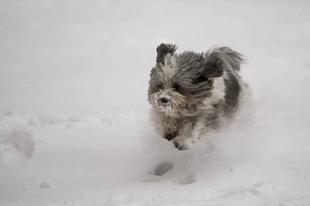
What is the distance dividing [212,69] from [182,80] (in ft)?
1.27

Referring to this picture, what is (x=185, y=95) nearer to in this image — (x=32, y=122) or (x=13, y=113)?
(x=32, y=122)

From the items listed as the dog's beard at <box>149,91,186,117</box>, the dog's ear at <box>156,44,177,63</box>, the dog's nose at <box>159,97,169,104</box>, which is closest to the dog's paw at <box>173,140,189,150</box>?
the dog's beard at <box>149,91,186,117</box>

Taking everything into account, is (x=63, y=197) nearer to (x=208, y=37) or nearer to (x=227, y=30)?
(x=208, y=37)

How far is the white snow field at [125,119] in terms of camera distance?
3.30 m

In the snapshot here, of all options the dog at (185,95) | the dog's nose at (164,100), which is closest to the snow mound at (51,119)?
the dog at (185,95)

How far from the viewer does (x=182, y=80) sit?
3941mm

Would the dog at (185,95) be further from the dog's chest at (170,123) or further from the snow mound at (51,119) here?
the snow mound at (51,119)

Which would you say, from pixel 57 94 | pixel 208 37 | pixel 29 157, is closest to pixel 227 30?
pixel 208 37

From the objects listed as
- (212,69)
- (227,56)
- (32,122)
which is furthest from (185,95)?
(32,122)

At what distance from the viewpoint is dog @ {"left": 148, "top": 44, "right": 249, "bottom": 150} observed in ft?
12.9

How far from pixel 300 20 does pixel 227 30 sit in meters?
2.87

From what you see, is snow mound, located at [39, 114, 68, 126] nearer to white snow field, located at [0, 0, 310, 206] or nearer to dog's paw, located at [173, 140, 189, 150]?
white snow field, located at [0, 0, 310, 206]

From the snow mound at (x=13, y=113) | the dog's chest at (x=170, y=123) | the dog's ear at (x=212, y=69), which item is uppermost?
the snow mound at (x=13, y=113)

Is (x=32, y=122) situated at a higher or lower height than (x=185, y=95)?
higher
